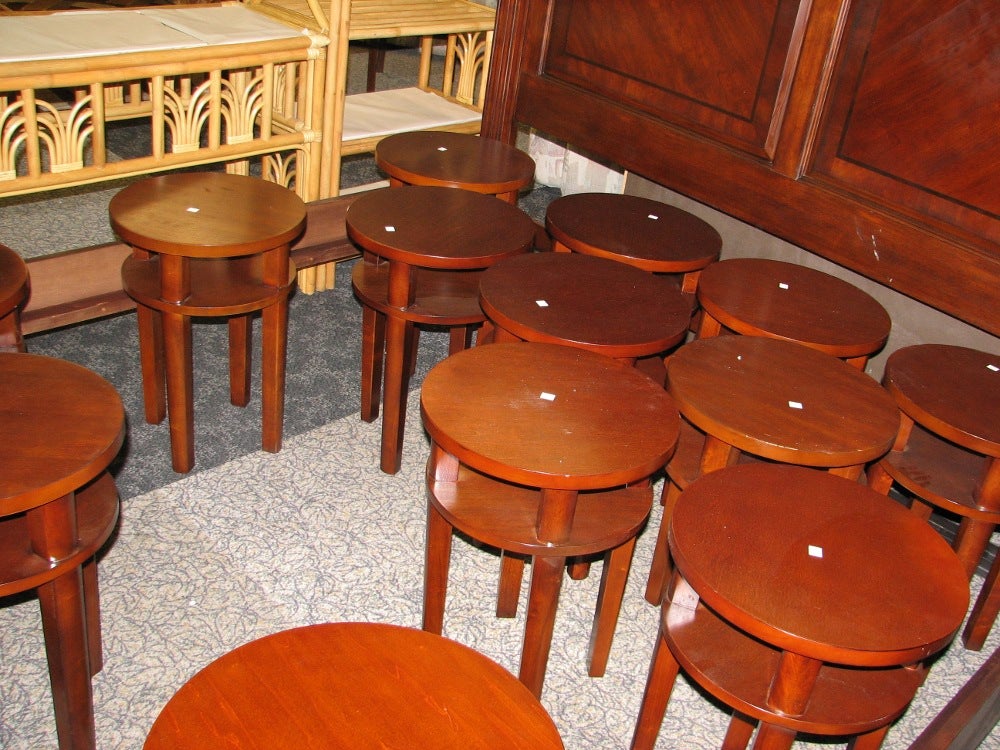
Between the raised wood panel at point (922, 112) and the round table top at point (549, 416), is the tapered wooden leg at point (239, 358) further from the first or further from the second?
the raised wood panel at point (922, 112)

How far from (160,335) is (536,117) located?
148 centimetres

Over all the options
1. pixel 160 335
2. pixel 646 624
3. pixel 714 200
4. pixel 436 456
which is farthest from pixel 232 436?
pixel 714 200

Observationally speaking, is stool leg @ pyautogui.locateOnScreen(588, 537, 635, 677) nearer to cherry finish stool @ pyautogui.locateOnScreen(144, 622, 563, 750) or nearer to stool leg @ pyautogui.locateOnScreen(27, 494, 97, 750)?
cherry finish stool @ pyautogui.locateOnScreen(144, 622, 563, 750)

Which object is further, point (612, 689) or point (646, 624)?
point (646, 624)

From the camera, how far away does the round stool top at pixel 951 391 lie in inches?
83.2

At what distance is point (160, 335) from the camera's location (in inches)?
112

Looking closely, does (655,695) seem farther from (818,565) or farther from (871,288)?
(871,288)

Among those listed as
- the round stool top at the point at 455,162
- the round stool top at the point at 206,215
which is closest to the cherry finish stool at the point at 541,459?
A: the round stool top at the point at 206,215

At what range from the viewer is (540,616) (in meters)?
1.95

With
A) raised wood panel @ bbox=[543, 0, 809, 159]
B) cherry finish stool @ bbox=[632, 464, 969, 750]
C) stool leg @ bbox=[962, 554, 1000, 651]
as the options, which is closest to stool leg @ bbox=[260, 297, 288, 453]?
raised wood panel @ bbox=[543, 0, 809, 159]

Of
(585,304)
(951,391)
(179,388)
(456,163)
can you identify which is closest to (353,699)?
(585,304)

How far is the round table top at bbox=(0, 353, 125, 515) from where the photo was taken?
1614 mm

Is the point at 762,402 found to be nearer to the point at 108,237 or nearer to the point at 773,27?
the point at 773,27

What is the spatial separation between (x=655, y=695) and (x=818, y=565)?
472 mm
